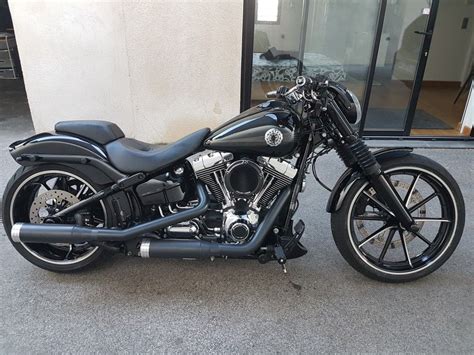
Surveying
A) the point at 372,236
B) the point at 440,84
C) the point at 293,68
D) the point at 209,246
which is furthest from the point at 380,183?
the point at 440,84

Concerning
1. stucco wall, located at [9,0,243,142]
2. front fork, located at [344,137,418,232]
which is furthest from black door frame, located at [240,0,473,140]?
front fork, located at [344,137,418,232]

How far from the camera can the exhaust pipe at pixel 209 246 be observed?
219cm

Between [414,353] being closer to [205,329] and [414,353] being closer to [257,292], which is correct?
[257,292]

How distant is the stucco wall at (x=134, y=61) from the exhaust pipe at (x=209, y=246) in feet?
8.30

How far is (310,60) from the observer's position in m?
4.95

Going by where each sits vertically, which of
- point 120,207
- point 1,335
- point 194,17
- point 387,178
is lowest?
point 1,335

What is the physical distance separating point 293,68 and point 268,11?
76 centimetres

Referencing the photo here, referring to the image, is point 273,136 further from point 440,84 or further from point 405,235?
point 440,84

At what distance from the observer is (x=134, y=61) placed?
4266 millimetres

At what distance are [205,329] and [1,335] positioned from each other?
1016 mm

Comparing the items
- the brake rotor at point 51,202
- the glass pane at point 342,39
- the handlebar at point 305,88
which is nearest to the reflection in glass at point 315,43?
the glass pane at point 342,39

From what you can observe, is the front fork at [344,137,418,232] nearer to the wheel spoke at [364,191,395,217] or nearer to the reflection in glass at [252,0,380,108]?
the wheel spoke at [364,191,395,217]

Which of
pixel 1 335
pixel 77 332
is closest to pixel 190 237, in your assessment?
pixel 77 332

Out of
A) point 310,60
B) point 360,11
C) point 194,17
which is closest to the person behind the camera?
point 194,17
